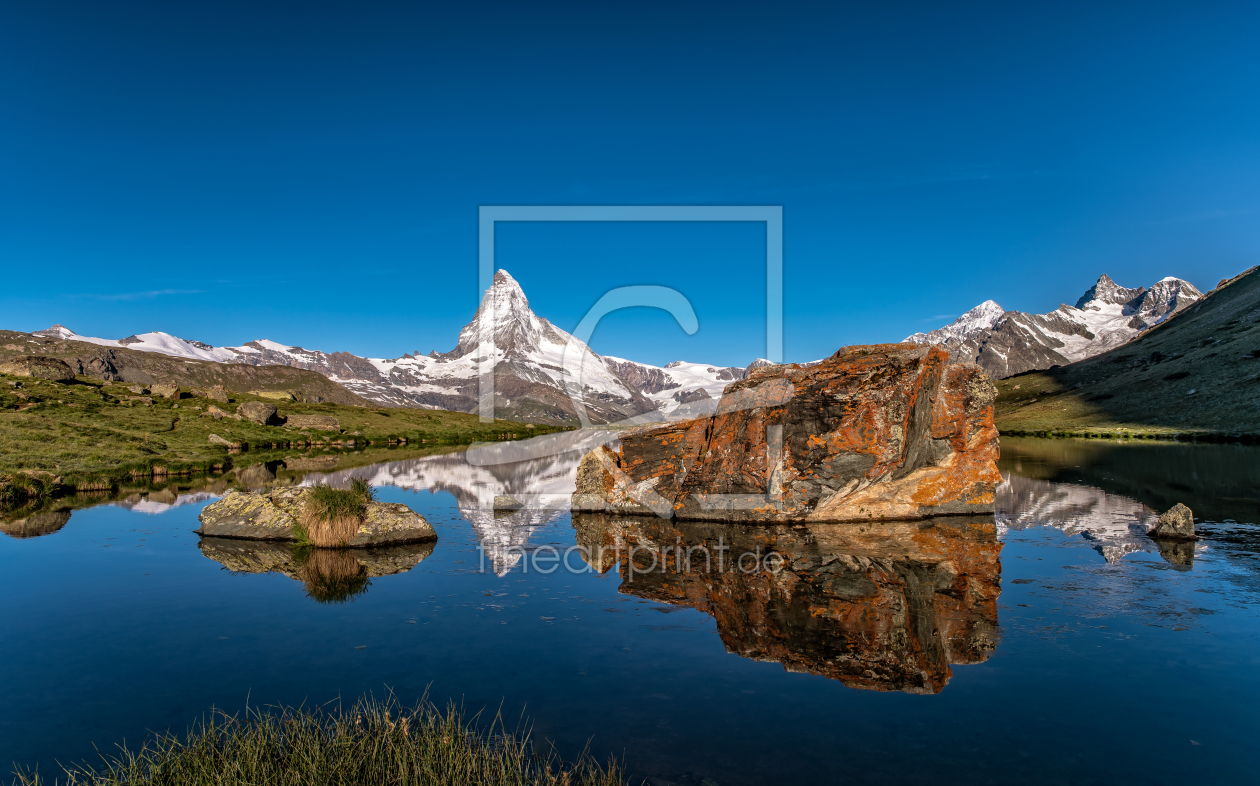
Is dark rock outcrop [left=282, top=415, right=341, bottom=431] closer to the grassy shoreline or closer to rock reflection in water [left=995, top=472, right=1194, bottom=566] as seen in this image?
the grassy shoreline

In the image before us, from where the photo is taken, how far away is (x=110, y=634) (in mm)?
12773

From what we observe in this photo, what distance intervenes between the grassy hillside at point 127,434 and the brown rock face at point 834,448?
34141mm

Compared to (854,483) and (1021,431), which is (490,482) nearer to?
(854,483)

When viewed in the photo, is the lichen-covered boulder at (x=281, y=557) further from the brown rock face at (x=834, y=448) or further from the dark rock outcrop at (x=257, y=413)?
the dark rock outcrop at (x=257, y=413)

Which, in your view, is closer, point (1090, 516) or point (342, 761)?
point (342, 761)

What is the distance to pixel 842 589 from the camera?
1452cm

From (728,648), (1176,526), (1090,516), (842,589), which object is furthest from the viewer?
(1090,516)

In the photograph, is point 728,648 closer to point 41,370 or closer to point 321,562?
point 321,562

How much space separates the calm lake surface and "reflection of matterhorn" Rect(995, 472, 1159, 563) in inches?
14.5

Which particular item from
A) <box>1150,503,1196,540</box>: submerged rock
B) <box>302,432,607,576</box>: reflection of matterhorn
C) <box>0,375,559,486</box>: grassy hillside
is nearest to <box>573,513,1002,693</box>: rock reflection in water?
<box>302,432,607,576</box>: reflection of matterhorn

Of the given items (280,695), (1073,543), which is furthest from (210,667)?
(1073,543)

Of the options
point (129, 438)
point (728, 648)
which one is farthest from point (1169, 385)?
point (129, 438)

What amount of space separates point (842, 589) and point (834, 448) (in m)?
9.28

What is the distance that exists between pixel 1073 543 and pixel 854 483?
6653 millimetres
